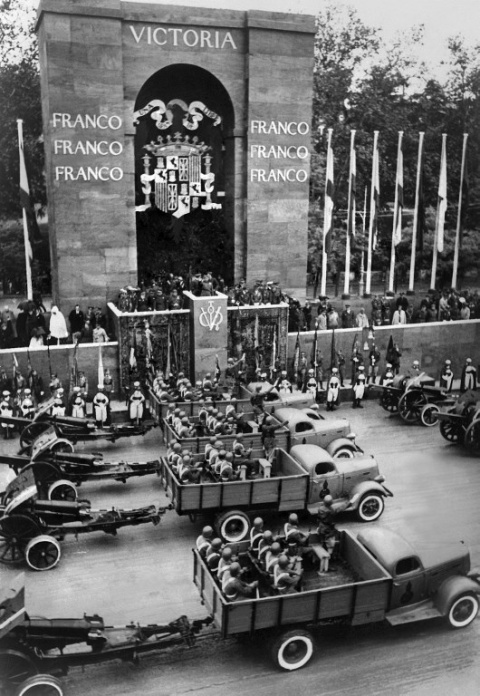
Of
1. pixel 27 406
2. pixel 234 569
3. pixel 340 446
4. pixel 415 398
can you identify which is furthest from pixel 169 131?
pixel 234 569

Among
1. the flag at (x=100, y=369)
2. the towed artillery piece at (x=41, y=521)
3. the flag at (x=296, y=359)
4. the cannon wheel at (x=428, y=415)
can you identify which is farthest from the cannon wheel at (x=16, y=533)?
the flag at (x=296, y=359)

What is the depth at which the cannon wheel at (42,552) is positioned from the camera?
13.1 m

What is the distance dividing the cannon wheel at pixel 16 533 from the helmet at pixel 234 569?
4243mm

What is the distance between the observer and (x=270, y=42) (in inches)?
1046

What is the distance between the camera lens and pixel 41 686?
9.59 metres

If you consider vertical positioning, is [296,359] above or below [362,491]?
above

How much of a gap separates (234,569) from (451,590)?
3.42 m

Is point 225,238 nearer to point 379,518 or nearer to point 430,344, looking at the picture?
point 430,344

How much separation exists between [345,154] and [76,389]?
2384 cm

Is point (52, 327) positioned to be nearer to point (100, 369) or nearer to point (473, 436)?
point (100, 369)

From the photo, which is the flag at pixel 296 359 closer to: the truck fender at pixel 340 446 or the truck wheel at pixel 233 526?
the truck fender at pixel 340 446

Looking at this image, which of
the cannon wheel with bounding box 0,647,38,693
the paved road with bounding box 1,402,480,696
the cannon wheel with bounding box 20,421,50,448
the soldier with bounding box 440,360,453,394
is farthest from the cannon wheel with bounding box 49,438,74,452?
the soldier with bounding box 440,360,453,394

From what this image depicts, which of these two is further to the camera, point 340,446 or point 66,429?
point 66,429

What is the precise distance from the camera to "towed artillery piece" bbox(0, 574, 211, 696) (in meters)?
9.55
